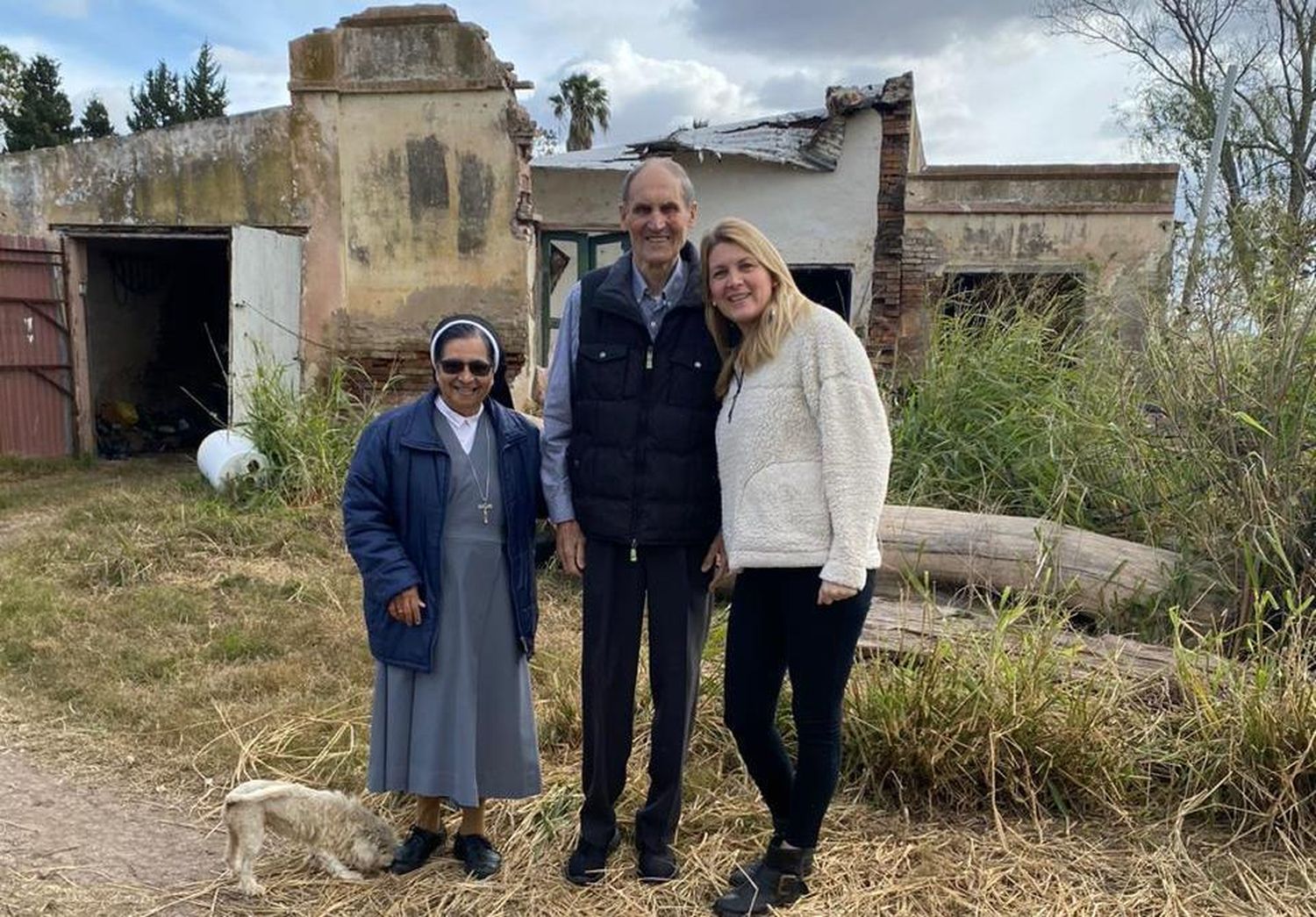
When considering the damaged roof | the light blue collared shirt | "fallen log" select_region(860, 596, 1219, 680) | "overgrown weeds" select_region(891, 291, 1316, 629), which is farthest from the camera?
the damaged roof

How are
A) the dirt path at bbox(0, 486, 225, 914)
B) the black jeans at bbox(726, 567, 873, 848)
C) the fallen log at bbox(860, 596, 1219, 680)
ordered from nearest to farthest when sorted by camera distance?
the black jeans at bbox(726, 567, 873, 848)
the dirt path at bbox(0, 486, 225, 914)
the fallen log at bbox(860, 596, 1219, 680)

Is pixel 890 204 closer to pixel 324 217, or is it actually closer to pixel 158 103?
pixel 324 217

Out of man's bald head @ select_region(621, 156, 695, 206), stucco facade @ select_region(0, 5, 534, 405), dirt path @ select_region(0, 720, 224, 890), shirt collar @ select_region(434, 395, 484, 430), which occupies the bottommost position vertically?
dirt path @ select_region(0, 720, 224, 890)

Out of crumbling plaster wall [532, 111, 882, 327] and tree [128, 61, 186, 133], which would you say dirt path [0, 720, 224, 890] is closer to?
crumbling plaster wall [532, 111, 882, 327]

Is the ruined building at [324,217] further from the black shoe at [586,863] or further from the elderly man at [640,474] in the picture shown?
the black shoe at [586,863]

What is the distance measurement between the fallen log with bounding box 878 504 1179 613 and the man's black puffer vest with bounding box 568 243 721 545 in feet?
5.86

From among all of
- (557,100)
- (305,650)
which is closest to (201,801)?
(305,650)

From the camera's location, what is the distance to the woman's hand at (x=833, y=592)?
2.22m

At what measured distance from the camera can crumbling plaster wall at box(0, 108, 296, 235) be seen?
8578 millimetres

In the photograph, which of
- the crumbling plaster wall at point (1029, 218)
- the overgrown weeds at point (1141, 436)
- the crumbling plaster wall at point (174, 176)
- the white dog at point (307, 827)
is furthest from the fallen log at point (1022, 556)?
the crumbling plaster wall at point (174, 176)

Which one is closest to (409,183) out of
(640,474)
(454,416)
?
(454,416)

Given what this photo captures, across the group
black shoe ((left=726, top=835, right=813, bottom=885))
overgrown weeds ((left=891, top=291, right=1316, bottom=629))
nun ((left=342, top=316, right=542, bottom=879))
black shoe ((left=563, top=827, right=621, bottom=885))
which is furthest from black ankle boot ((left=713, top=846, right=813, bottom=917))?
overgrown weeds ((left=891, top=291, right=1316, bottom=629))

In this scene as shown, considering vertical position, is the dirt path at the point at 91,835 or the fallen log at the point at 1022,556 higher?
the fallen log at the point at 1022,556

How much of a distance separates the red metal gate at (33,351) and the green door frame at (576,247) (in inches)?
187
